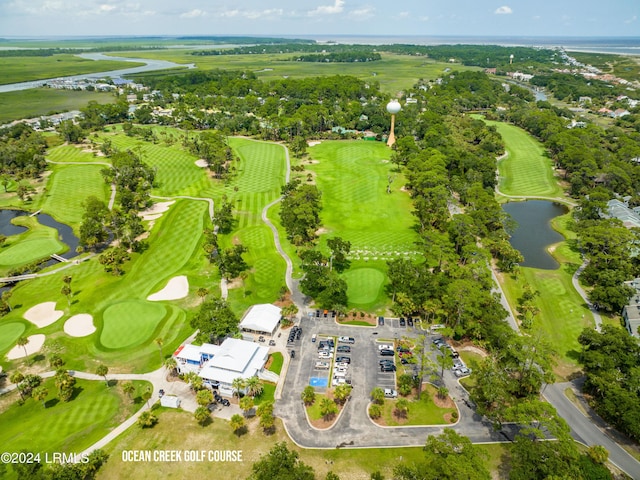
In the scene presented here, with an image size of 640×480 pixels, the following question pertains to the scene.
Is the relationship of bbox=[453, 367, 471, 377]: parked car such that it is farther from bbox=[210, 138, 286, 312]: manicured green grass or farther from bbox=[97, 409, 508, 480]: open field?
bbox=[210, 138, 286, 312]: manicured green grass

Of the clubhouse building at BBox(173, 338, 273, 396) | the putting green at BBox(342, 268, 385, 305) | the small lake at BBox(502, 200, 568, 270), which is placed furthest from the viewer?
the small lake at BBox(502, 200, 568, 270)

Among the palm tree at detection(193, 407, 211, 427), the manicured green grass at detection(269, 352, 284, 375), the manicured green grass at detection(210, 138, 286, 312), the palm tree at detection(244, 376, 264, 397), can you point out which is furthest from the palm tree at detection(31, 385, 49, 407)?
the manicured green grass at detection(269, 352, 284, 375)

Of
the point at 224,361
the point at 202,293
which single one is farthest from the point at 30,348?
the point at 224,361

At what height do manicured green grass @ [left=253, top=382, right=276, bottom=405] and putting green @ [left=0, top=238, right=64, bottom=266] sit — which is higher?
putting green @ [left=0, top=238, right=64, bottom=266]

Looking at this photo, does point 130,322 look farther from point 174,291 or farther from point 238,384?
point 238,384

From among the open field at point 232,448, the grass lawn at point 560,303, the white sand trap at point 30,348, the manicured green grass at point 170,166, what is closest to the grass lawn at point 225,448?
the open field at point 232,448
